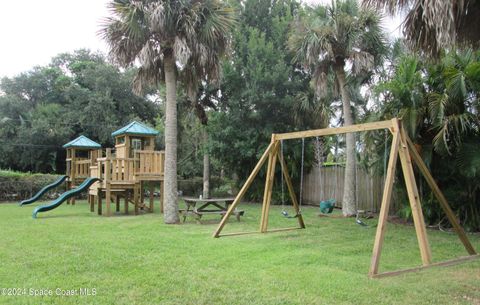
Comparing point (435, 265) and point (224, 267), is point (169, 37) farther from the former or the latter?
→ point (435, 265)

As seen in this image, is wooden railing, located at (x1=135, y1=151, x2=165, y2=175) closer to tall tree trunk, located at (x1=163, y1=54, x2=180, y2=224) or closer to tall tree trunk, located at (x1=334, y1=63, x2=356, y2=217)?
tall tree trunk, located at (x1=163, y1=54, x2=180, y2=224)

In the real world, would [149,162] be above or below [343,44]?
below

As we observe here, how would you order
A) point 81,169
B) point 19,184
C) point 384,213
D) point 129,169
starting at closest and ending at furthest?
point 384,213
point 129,169
point 81,169
point 19,184

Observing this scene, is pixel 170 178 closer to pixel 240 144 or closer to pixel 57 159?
pixel 240 144

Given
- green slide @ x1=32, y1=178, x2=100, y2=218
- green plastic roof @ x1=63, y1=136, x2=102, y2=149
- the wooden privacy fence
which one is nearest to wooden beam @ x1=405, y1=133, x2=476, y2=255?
the wooden privacy fence

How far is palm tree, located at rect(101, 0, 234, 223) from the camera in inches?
422

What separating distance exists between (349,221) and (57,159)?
21.7 m

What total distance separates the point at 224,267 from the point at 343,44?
898 cm

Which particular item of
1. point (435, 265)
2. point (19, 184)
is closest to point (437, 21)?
point (435, 265)

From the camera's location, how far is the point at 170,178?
11297mm

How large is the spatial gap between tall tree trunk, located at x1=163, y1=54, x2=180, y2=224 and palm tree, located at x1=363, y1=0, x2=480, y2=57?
659 centimetres

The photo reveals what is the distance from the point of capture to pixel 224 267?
5.66 metres

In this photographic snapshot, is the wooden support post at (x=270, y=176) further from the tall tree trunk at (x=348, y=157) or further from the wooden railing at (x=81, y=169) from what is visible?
the wooden railing at (x=81, y=169)

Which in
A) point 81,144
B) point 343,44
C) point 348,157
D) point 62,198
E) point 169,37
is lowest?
point 62,198
